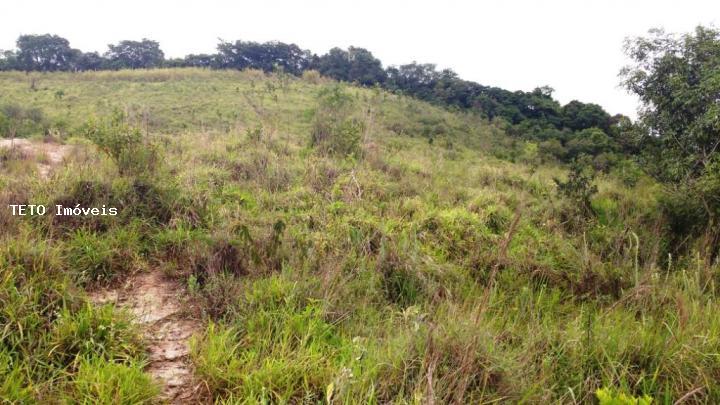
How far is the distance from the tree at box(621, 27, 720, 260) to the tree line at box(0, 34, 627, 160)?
9.46 m

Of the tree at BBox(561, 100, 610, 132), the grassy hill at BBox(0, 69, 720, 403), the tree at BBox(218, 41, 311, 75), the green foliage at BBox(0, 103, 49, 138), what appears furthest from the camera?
the tree at BBox(218, 41, 311, 75)

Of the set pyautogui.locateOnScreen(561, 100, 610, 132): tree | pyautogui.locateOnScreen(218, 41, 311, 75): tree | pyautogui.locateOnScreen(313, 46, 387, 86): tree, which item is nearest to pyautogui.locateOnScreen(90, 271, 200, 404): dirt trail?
pyautogui.locateOnScreen(561, 100, 610, 132): tree

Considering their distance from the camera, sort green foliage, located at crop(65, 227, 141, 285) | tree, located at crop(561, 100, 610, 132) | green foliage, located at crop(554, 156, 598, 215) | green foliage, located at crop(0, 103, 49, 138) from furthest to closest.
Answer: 1. tree, located at crop(561, 100, 610, 132)
2. green foliage, located at crop(0, 103, 49, 138)
3. green foliage, located at crop(554, 156, 598, 215)
4. green foliage, located at crop(65, 227, 141, 285)

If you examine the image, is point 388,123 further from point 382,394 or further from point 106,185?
point 382,394

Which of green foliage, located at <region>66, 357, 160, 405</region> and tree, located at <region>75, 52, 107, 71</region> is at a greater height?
tree, located at <region>75, 52, 107, 71</region>

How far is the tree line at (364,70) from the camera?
21.2 metres

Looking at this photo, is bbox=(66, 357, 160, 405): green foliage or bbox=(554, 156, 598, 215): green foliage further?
bbox=(554, 156, 598, 215): green foliage

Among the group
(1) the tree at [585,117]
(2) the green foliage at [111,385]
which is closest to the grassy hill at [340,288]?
(2) the green foliage at [111,385]

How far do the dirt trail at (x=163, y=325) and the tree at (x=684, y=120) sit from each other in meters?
4.43

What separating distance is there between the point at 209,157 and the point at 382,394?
6.03m

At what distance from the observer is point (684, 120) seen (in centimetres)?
616

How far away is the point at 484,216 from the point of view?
5121 millimetres

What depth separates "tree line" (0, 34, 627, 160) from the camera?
2117 centimetres

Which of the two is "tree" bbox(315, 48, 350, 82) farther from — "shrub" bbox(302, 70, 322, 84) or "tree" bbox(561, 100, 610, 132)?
"tree" bbox(561, 100, 610, 132)
